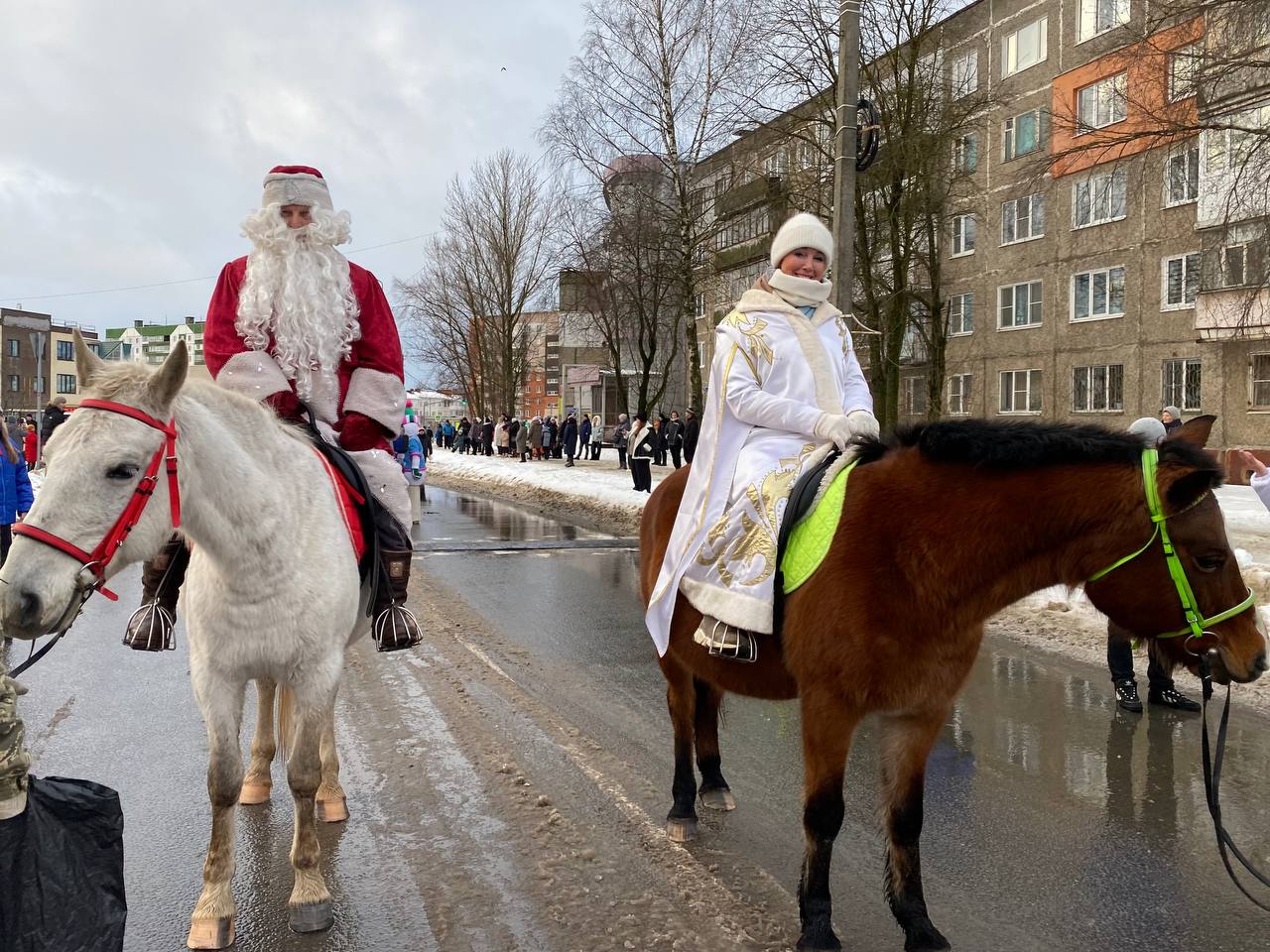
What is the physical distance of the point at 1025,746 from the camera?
5.31m

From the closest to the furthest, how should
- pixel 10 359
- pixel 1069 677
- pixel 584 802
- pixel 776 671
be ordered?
pixel 776 671 < pixel 584 802 < pixel 1069 677 < pixel 10 359

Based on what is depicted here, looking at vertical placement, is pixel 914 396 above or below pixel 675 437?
above

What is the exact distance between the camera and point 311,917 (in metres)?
3.33

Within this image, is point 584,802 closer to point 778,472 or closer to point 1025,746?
point 778,472

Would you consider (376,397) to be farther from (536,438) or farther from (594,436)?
(536,438)

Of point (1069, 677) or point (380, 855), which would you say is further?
point (1069, 677)

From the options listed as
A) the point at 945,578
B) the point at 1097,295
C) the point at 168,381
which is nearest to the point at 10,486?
the point at 168,381

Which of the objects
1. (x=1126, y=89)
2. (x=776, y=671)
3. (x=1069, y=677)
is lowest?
(x=1069, y=677)

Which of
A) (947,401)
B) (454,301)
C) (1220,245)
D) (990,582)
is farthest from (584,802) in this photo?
(454,301)

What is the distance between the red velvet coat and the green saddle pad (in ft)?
6.54

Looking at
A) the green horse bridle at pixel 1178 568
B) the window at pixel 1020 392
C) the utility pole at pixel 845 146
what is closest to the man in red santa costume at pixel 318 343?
the green horse bridle at pixel 1178 568

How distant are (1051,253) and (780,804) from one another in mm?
32091

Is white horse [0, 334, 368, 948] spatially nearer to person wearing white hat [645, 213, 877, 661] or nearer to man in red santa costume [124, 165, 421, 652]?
man in red santa costume [124, 165, 421, 652]

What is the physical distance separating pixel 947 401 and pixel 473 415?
3048 cm
